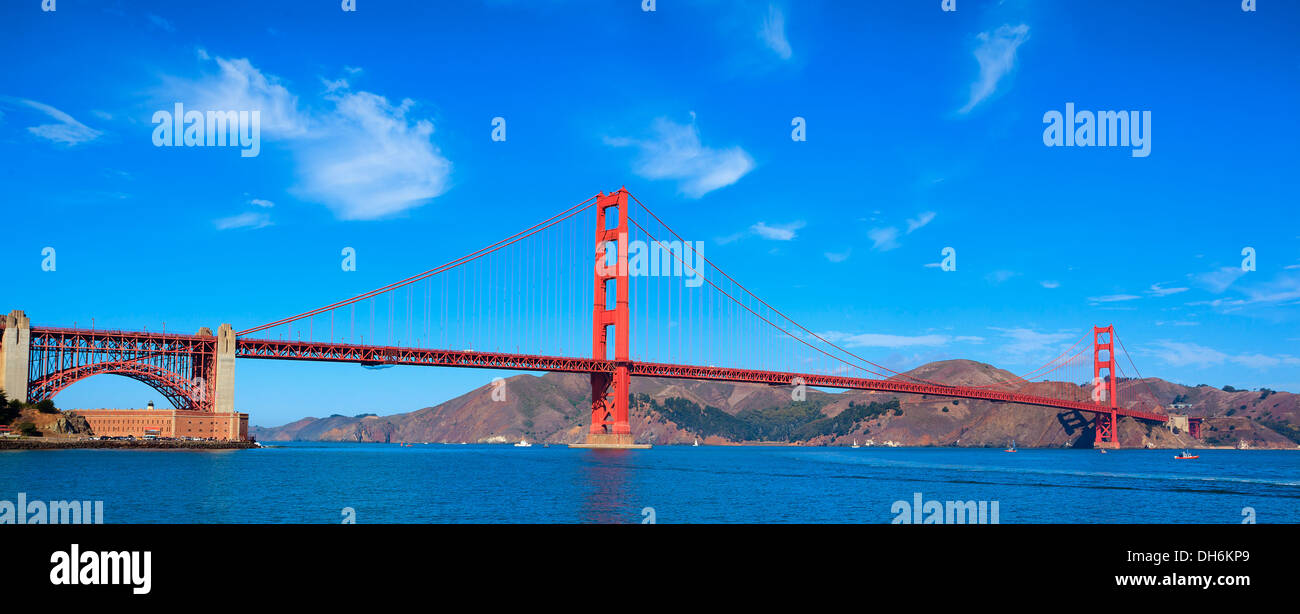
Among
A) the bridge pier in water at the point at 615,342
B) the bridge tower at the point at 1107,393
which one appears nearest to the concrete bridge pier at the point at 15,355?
the bridge pier in water at the point at 615,342

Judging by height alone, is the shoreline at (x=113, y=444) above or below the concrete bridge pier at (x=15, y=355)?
below

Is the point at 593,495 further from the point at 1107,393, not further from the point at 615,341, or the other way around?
the point at 1107,393

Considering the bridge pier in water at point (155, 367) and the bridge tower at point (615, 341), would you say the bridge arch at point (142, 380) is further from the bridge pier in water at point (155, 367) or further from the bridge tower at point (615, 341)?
the bridge tower at point (615, 341)

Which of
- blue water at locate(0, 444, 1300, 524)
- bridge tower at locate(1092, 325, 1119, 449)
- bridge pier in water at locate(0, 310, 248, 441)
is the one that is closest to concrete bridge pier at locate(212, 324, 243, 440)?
bridge pier in water at locate(0, 310, 248, 441)

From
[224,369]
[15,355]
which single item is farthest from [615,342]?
[15,355]

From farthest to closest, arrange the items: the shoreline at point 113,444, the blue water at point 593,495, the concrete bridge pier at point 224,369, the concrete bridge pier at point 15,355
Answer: the concrete bridge pier at point 224,369, the concrete bridge pier at point 15,355, the shoreline at point 113,444, the blue water at point 593,495
